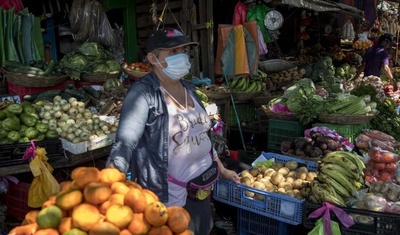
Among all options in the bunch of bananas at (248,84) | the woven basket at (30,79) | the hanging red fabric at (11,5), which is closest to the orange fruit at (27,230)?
the woven basket at (30,79)

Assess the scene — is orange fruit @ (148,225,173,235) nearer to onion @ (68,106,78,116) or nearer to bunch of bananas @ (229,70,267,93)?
onion @ (68,106,78,116)

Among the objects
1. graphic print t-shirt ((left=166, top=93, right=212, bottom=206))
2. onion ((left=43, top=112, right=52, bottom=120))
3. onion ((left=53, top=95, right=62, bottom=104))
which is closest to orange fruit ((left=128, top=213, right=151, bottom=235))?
graphic print t-shirt ((left=166, top=93, right=212, bottom=206))

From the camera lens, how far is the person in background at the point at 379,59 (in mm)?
9477

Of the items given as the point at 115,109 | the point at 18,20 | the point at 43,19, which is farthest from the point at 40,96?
the point at 43,19

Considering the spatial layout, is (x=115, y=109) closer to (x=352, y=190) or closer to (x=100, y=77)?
(x=100, y=77)

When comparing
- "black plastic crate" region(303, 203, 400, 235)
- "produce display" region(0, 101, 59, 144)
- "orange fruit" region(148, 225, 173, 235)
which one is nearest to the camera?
"orange fruit" region(148, 225, 173, 235)

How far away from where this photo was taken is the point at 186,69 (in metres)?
2.61

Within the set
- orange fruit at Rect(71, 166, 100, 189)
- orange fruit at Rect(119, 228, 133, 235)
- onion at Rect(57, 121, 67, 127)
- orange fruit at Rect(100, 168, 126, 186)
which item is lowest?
onion at Rect(57, 121, 67, 127)

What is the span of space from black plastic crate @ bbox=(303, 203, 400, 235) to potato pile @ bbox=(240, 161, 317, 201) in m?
0.44

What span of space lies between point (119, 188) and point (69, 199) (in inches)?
8.8

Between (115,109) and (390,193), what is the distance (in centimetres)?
335

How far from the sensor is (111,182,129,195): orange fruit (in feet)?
5.84

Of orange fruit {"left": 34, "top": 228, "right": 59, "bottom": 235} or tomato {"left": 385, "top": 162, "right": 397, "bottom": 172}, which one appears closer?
orange fruit {"left": 34, "top": 228, "right": 59, "bottom": 235}

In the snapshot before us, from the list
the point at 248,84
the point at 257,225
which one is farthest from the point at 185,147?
the point at 248,84
